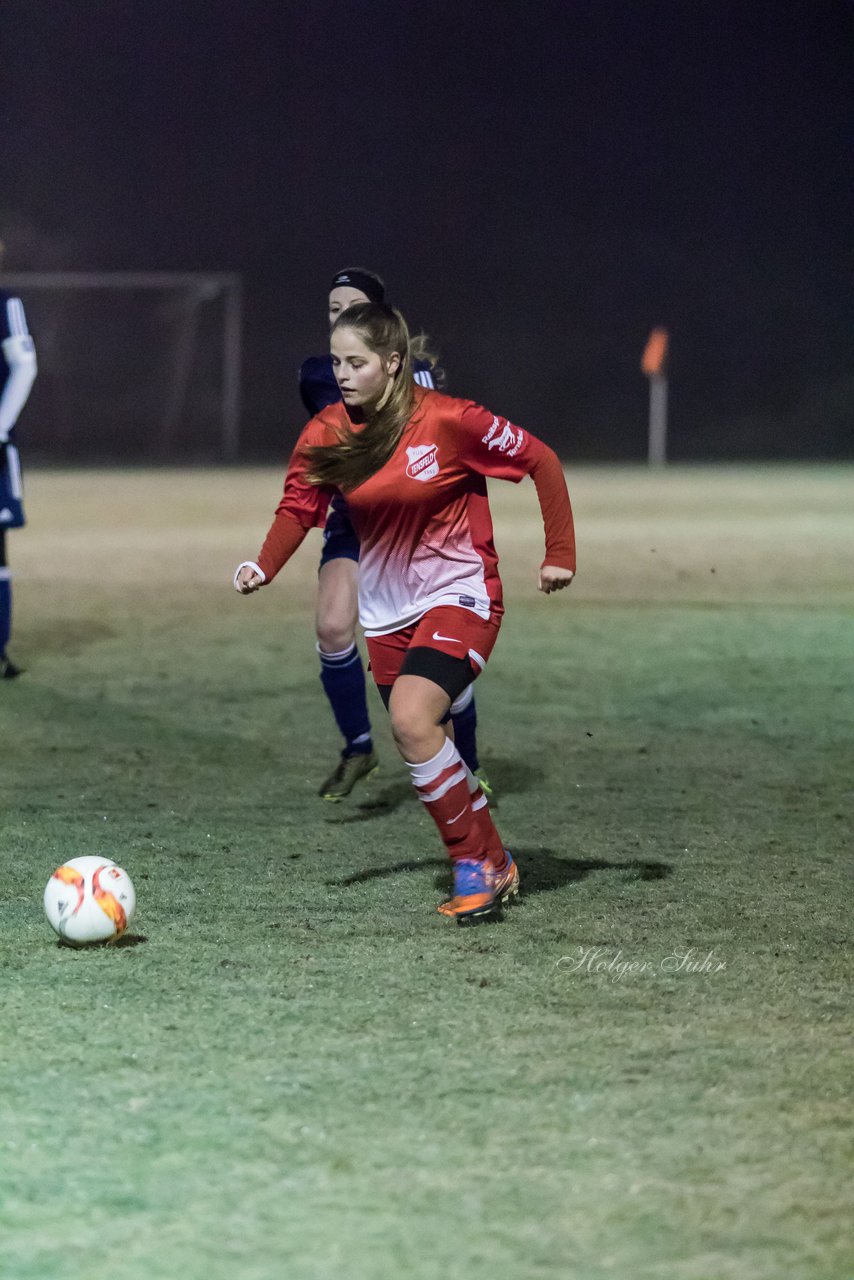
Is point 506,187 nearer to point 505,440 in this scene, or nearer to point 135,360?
point 135,360

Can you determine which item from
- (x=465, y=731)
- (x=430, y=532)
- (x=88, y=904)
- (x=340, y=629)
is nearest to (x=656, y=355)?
(x=340, y=629)

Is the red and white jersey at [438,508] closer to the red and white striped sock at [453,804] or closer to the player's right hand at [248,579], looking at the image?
the player's right hand at [248,579]

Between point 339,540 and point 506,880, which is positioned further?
point 339,540

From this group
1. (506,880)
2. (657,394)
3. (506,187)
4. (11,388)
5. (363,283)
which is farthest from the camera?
(506,187)

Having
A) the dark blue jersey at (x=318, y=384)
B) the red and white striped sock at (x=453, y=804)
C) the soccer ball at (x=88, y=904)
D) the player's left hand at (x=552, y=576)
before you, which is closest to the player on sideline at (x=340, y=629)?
the dark blue jersey at (x=318, y=384)

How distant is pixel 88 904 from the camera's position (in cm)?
409

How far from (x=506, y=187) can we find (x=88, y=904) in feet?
97.0

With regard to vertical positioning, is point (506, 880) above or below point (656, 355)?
above

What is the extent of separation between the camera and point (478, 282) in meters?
32.2

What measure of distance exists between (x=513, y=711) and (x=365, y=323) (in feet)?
12.3

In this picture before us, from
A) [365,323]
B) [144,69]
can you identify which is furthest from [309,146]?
[365,323]

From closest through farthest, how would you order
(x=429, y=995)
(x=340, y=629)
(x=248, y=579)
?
(x=429, y=995)
(x=248, y=579)
(x=340, y=629)

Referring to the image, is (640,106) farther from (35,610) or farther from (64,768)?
(64,768)

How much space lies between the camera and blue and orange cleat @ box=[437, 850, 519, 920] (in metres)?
4.34
